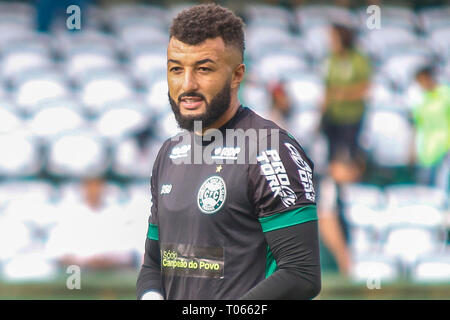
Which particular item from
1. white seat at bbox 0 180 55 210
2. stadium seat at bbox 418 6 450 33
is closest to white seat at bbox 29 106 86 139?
white seat at bbox 0 180 55 210

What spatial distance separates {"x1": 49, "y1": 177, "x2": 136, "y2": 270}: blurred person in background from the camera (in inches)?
291

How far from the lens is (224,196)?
2471 millimetres

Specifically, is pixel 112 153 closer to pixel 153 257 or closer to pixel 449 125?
pixel 449 125

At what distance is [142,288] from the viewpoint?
2.69 m

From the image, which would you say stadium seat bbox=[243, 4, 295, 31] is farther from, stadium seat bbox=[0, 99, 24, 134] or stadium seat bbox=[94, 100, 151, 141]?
stadium seat bbox=[0, 99, 24, 134]

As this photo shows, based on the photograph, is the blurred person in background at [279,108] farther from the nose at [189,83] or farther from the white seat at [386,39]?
the nose at [189,83]

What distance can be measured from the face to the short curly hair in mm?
20

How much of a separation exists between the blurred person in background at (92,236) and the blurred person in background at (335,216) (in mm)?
1871

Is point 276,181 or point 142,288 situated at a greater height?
point 276,181

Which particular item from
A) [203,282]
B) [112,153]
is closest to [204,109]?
[203,282]

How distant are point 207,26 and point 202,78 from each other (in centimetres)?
17

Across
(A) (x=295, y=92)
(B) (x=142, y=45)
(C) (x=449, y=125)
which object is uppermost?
(B) (x=142, y=45)

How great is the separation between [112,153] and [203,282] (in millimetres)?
6927

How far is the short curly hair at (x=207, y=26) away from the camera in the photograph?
2.57 metres
